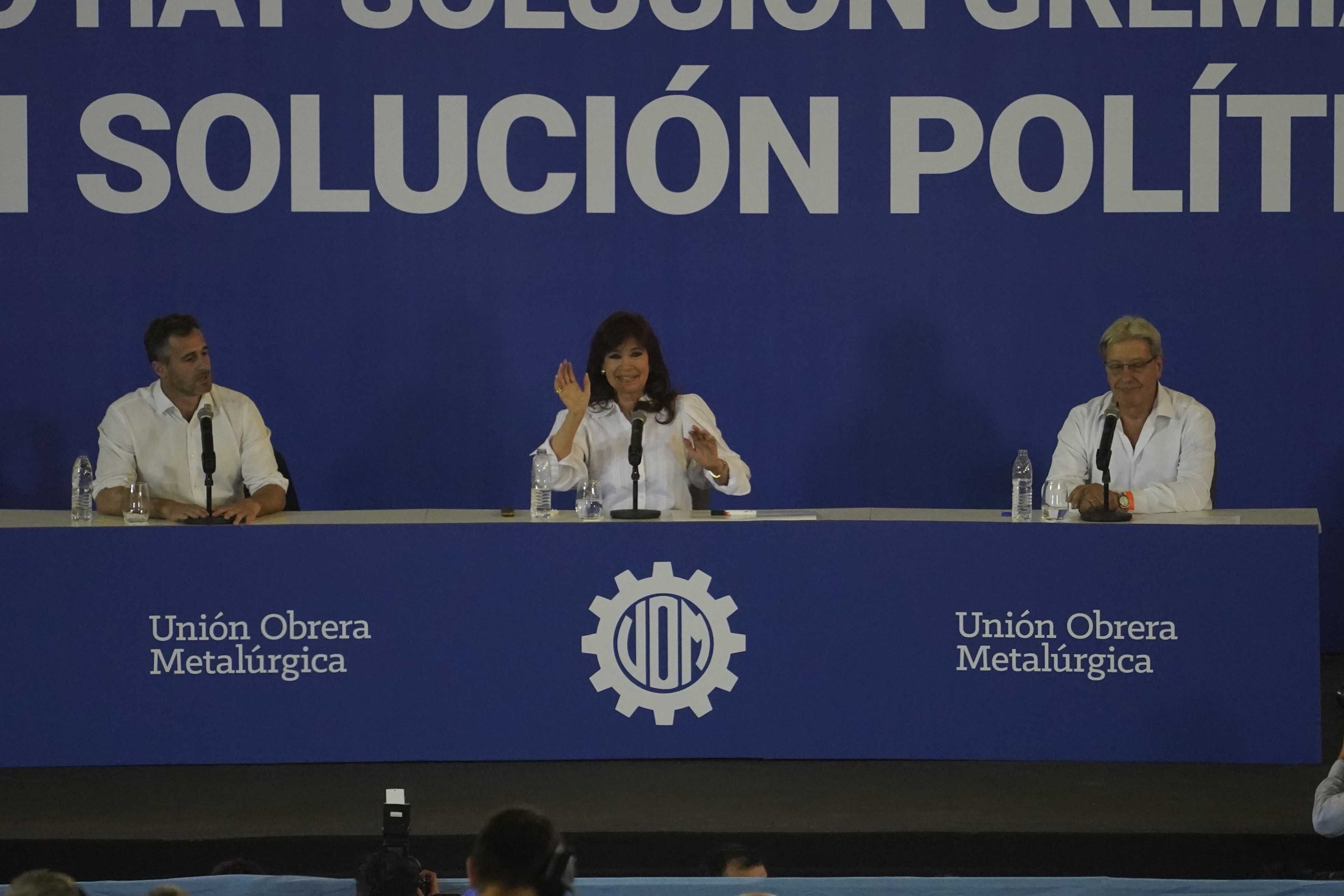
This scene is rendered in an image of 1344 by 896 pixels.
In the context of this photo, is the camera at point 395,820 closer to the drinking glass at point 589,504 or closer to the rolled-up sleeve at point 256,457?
the drinking glass at point 589,504

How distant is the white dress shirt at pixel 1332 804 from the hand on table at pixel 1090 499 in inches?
66.9

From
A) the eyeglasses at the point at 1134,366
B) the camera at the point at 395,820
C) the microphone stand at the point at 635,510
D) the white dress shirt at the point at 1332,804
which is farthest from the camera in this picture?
the eyeglasses at the point at 1134,366

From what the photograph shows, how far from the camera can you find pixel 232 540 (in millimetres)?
5051

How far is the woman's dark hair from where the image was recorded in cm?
573

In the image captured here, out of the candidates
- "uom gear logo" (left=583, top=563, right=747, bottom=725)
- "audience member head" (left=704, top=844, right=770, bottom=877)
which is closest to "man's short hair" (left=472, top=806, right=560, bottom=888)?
"audience member head" (left=704, top=844, right=770, bottom=877)

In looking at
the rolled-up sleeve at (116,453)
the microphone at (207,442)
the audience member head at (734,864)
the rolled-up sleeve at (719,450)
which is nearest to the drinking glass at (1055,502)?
the rolled-up sleeve at (719,450)

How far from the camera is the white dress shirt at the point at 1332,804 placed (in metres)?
3.53

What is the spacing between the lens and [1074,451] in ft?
18.7

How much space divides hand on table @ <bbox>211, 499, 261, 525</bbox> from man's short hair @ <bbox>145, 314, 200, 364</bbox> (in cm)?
60

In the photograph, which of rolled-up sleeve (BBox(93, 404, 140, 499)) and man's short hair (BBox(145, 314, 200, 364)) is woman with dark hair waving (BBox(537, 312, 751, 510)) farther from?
rolled-up sleeve (BBox(93, 404, 140, 499))

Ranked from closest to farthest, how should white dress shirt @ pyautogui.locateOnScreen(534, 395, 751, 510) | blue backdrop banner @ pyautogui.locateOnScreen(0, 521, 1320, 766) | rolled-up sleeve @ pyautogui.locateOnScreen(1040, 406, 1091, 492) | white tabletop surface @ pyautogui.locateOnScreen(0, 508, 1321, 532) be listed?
blue backdrop banner @ pyautogui.locateOnScreen(0, 521, 1320, 766), white tabletop surface @ pyautogui.locateOnScreen(0, 508, 1321, 532), rolled-up sleeve @ pyautogui.locateOnScreen(1040, 406, 1091, 492), white dress shirt @ pyautogui.locateOnScreen(534, 395, 751, 510)

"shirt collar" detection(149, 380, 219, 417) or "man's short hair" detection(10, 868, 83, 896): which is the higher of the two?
"shirt collar" detection(149, 380, 219, 417)

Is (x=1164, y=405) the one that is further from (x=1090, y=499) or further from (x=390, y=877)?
(x=390, y=877)

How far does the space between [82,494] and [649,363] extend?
195 centimetres
